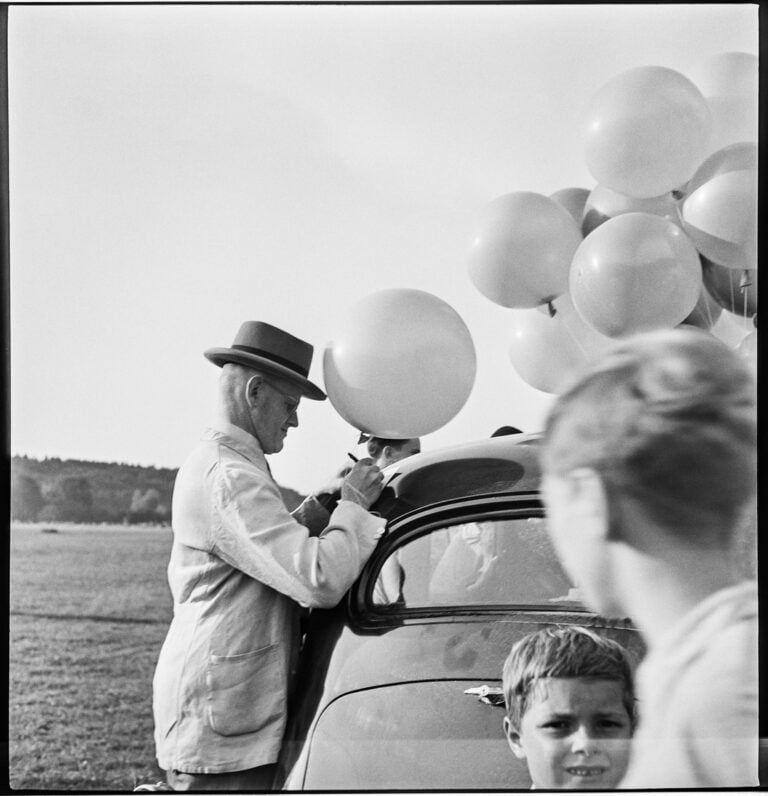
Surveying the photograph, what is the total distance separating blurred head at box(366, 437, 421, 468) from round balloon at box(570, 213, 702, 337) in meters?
0.58

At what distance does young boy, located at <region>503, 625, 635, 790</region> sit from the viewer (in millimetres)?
2424

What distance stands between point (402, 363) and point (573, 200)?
69 cm

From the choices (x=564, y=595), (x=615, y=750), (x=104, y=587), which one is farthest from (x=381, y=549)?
(x=104, y=587)

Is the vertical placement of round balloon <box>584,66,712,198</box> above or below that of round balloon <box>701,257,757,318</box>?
above

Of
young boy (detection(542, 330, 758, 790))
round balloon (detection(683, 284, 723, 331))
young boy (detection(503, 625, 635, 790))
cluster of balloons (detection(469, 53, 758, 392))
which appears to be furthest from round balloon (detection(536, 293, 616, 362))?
young boy (detection(542, 330, 758, 790))

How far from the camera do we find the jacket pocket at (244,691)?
8.82 feet

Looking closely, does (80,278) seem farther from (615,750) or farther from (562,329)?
(615,750)

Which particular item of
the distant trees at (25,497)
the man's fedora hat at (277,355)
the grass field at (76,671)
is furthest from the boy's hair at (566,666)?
the distant trees at (25,497)

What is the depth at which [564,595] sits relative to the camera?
2.57m

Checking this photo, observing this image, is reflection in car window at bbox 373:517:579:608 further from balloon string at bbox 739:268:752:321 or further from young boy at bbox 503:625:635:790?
balloon string at bbox 739:268:752:321

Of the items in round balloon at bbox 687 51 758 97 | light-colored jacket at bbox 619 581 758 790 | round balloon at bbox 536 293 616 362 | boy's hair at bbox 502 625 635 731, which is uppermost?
round balloon at bbox 687 51 758 97

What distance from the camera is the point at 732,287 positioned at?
2881mm

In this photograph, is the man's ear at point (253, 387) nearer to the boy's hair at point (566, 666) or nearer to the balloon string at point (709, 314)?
the boy's hair at point (566, 666)

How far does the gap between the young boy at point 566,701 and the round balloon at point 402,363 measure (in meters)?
0.63
